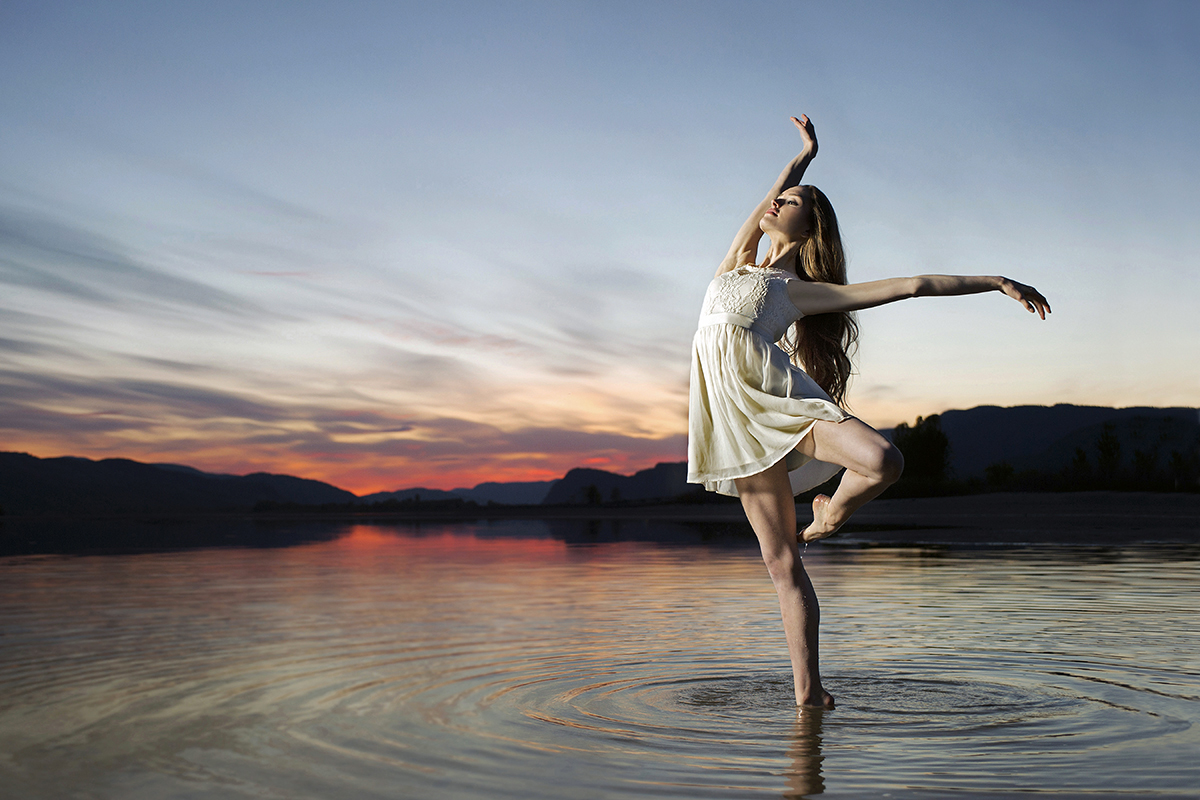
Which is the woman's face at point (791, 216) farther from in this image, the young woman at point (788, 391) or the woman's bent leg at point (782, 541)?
the woman's bent leg at point (782, 541)

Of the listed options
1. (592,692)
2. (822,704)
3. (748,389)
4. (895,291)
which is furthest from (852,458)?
(592,692)

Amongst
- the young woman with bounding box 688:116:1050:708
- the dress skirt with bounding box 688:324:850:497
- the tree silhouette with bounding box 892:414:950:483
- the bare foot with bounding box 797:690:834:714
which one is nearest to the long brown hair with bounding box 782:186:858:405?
the young woman with bounding box 688:116:1050:708

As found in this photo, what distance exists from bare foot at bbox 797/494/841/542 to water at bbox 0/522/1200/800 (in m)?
0.75

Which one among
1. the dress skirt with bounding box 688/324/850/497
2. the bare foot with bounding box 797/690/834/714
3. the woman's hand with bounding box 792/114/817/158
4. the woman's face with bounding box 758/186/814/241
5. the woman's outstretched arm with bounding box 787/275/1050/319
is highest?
the woman's hand with bounding box 792/114/817/158

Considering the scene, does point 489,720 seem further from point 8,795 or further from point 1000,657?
point 1000,657

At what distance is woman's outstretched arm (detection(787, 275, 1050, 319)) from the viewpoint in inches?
164

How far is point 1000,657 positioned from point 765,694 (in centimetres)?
178

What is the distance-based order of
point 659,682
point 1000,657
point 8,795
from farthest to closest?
point 1000,657 → point 659,682 → point 8,795

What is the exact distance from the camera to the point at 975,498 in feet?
114

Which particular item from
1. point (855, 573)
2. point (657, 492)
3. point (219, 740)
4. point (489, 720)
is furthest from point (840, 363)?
point (657, 492)

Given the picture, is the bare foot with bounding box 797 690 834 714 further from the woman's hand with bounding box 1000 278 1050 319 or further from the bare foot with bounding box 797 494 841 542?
the woman's hand with bounding box 1000 278 1050 319

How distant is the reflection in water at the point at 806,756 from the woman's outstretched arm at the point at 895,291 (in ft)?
5.93

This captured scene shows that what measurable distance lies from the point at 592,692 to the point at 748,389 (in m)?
1.62

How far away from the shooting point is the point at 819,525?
4.72 meters
